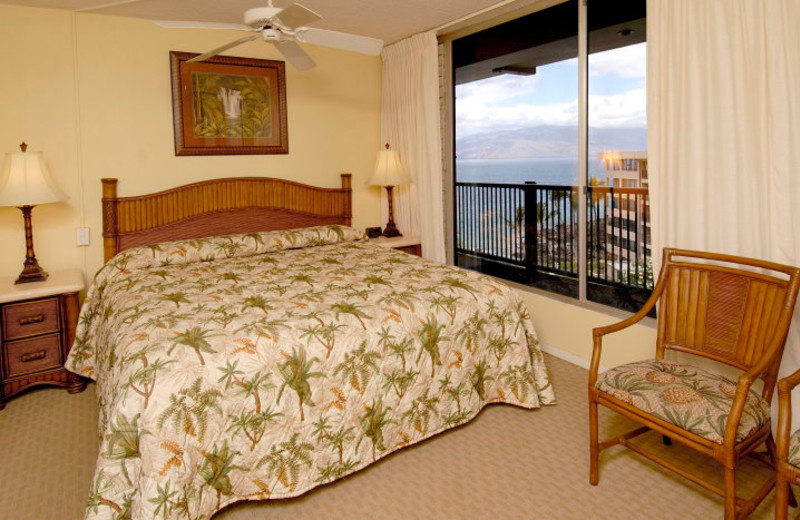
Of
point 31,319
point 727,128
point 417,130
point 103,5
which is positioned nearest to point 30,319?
point 31,319

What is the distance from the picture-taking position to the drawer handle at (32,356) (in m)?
3.16

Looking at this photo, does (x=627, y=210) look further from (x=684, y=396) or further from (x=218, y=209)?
(x=218, y=209)

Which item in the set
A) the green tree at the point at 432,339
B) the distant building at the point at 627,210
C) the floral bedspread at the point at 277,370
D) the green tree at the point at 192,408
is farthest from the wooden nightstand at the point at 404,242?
the green tree at the point at 192,408

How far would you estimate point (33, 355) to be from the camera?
319cm

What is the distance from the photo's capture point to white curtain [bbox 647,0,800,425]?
2.27 meters

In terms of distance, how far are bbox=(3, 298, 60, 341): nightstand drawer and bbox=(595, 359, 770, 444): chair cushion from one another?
303 centimetres

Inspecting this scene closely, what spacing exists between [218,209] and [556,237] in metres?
2.66

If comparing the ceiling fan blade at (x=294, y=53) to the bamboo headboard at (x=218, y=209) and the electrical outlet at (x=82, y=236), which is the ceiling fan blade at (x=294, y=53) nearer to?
the bamboo headboard at (x=218, y=209)

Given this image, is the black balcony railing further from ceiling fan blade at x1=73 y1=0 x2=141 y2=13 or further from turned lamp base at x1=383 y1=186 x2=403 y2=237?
ceiling fan blade at x1=73 y1=0 x2=141 y2=13

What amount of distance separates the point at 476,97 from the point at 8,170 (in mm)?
3290

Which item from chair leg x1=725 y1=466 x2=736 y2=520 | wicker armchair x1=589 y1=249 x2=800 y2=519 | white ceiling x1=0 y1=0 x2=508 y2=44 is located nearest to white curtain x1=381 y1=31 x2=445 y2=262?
white ceiling x1=0 y1=0 x2=508 y2=44

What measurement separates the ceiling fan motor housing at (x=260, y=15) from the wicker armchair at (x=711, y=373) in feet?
6.35

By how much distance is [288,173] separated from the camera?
4508 mm

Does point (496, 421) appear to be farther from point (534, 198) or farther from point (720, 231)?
point (534, 198)
